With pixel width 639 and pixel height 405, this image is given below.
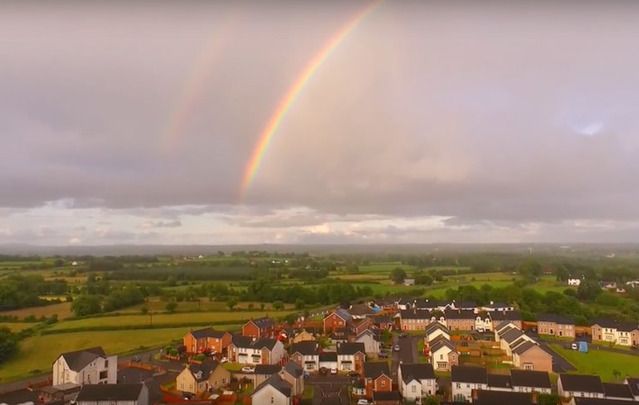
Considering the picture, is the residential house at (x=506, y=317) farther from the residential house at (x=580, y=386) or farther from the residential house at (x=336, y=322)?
the residential house at (x=580, y=386)

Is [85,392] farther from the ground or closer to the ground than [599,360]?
farther from the ground

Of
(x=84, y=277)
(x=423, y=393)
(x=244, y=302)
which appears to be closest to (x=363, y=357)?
(x=423, y=393)

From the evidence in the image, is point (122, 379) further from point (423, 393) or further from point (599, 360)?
point (599, 360)

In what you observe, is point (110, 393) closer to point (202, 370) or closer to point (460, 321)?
point (202, 370)

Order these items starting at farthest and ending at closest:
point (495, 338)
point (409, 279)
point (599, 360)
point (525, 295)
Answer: point (409, 279)
point (525, 295)
point (495, 338)
point (599, 360)

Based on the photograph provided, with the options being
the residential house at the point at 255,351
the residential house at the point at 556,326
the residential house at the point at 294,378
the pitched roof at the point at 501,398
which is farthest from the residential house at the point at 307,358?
the residential house at the point at 556,326

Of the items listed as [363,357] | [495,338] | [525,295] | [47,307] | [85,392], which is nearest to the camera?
[85,392]

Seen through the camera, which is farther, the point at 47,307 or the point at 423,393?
the point at 47,307
